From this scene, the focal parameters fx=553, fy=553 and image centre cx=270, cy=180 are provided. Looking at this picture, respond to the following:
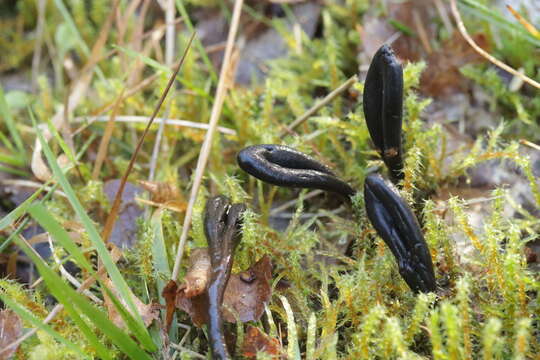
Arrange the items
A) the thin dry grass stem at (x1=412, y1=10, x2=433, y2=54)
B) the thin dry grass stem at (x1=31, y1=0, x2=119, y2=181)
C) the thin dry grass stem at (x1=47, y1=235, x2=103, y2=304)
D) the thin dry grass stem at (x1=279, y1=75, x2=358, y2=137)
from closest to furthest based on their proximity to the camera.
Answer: the thin dry grass stem at (x1=47, y1=235, x2=103, y2=304) → the thin dry grass stem at (x1=279, y1=75, x2=358, y2=137) → the thin dry grass stem at (x1=31, y1=0, x2=119, y2=181) → the thin dry grass stem at (x1=412, y1=10, x2=433, y2=54)

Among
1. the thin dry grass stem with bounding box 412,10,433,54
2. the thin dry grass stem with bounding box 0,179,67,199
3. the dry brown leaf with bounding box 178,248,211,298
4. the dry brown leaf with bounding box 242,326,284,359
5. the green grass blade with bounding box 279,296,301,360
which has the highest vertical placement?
the thin dry grass stem with bounding box 412,10,433,54

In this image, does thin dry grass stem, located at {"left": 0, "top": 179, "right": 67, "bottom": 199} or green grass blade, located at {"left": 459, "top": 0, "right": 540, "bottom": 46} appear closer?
green grass blade, located at {"left": 459, "top": 0, "right": 540, "bottom": 46}

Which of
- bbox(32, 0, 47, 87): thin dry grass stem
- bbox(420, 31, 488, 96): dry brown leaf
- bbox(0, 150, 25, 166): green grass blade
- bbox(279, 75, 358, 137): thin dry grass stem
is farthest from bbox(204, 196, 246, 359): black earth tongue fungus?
bbox(32, 0, 47, 87): thin dry grass stem

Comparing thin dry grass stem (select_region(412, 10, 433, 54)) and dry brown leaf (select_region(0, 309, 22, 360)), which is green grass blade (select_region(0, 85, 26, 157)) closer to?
dry brown leaf (select_region(0, 309, 22, 360))

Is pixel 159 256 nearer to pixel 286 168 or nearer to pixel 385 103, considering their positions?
pixel 286 168

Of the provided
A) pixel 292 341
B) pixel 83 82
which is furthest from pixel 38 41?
pixel 292 341

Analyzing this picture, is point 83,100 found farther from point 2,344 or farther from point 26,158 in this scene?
point 2,344
